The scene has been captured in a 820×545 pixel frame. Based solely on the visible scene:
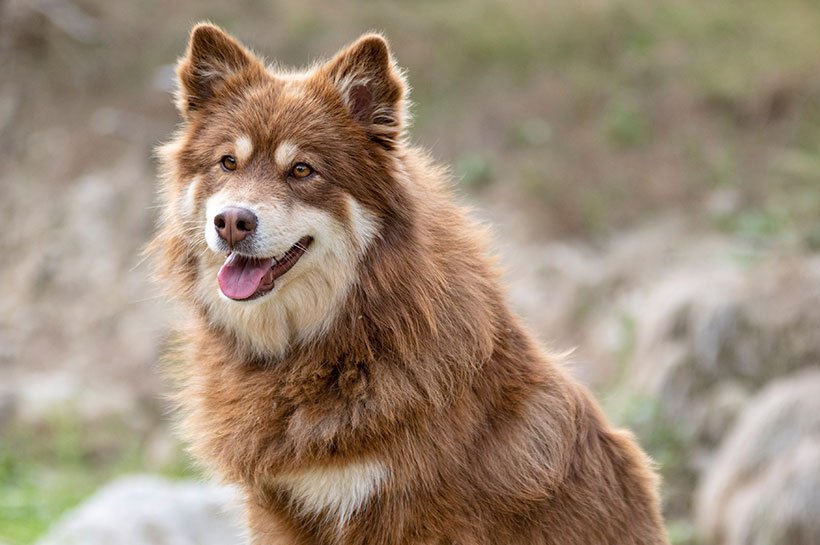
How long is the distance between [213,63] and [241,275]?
3.30 feet

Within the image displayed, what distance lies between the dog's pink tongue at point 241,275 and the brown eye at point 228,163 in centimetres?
38

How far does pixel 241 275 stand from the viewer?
185 inches

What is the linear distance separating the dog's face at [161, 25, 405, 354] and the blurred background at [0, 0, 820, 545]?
6046 mm

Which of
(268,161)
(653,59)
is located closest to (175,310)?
(268,161)

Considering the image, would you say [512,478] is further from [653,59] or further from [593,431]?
[653,59]

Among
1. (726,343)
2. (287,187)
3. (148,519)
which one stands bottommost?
(148,519)

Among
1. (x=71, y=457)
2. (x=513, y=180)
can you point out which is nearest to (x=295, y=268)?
(x=71, y=457)

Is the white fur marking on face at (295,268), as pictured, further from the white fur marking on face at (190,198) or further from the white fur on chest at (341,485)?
the white fur on chest at (341,485)

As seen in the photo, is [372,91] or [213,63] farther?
[213,63]

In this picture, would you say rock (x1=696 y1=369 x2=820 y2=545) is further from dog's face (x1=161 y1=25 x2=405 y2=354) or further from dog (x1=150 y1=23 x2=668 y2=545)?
dog's face (x1=161 y1=25 x2=405 y2=354)

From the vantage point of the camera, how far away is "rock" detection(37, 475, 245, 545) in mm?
7766

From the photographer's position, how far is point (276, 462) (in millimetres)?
4555

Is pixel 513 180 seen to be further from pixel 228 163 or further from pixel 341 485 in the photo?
pixel 341 485

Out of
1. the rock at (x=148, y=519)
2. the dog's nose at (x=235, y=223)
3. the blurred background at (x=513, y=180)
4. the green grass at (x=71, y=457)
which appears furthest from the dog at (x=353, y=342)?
the green grass at (x=71, y=457)
